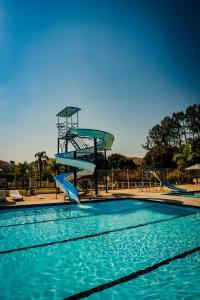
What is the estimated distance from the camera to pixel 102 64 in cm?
1285

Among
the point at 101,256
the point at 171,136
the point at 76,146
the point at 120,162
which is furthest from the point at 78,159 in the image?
the point at 171,136

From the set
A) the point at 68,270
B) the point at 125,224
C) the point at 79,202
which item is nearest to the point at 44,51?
the point at 79,202

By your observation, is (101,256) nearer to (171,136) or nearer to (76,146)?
(76,146)

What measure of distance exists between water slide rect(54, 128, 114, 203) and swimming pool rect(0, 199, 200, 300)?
329 cm

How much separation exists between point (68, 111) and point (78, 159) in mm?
4882

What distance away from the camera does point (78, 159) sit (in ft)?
47.9

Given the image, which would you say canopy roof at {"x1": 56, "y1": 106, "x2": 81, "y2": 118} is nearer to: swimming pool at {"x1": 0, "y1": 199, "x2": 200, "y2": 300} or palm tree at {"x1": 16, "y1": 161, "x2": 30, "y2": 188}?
swimming pool at {"x1": 0, "y1": 199, "x2": 200, "y2": 300}

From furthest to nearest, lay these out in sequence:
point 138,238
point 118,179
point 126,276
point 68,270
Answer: point 118,179 → point 138,238 → point 68,270 → point 126,276

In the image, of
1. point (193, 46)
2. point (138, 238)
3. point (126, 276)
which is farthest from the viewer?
point (193, 46)

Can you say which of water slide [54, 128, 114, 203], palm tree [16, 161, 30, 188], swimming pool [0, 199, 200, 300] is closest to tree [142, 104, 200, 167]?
palm tree [16, 161, 30, 188]

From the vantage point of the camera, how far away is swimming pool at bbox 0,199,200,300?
4000 mm

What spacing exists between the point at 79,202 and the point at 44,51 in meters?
8.28

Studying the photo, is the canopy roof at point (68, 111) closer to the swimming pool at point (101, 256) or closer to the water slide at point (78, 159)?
the water slide at point (78, 159)

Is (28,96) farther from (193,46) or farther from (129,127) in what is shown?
(193,46)
